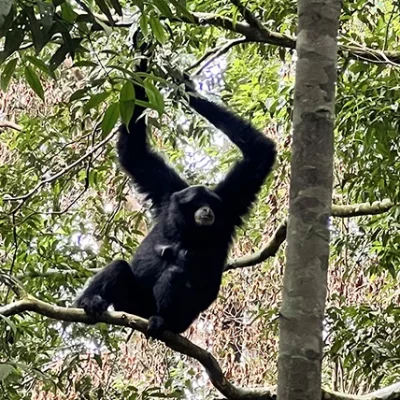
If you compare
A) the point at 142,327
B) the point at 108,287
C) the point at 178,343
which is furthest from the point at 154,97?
the point at 108,287

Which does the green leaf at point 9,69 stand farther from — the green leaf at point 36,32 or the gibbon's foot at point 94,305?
the gibbon's foot at point 94,305

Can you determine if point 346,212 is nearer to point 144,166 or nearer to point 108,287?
point 144,166

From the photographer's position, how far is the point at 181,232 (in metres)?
5.30

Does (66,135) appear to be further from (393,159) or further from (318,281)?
(318,281)

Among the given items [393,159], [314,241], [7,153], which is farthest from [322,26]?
[7,153]

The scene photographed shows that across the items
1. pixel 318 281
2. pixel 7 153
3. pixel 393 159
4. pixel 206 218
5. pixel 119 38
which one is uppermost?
pixel 7 153

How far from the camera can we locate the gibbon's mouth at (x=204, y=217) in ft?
16.7

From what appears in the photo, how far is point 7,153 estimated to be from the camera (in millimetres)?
7613

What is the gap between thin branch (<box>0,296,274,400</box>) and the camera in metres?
3.85

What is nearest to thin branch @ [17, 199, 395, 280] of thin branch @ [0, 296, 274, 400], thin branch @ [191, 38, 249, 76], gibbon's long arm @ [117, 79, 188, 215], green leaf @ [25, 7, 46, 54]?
gibbon's long arm @ [117, 79, 188, 215]

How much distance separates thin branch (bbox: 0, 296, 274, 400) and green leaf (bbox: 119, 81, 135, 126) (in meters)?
1.92

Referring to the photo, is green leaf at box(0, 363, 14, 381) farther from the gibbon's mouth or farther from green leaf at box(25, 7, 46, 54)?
the gibbon's mouth

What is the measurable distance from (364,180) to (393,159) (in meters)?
0.27

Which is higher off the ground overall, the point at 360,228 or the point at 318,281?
the point at 360,228
